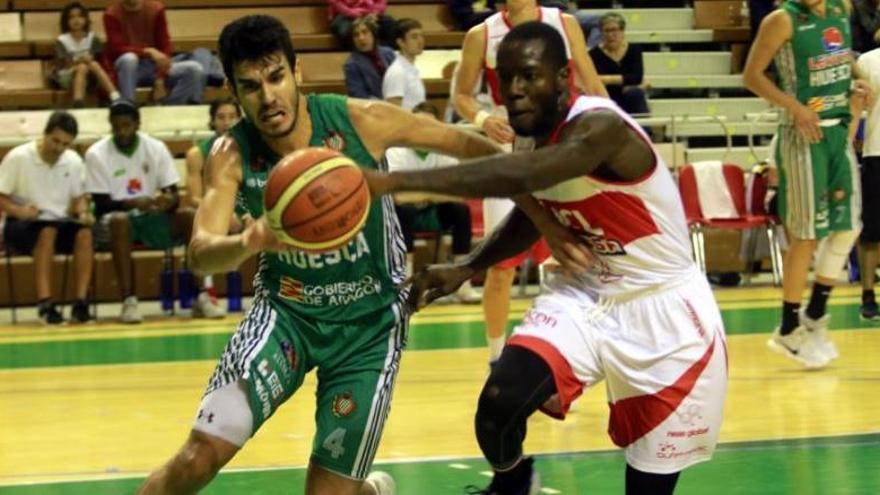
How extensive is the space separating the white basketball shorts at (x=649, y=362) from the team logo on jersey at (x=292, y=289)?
0.66 metres

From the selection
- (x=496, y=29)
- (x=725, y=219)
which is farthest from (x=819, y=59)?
(x=725, y=219)

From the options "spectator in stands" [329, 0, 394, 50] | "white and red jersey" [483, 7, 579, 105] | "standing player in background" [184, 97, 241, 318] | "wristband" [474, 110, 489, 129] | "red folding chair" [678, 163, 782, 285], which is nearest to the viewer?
"wristband" [474, 110, 489, 129]

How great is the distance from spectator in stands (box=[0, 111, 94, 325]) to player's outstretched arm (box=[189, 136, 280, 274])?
7600 millimetres

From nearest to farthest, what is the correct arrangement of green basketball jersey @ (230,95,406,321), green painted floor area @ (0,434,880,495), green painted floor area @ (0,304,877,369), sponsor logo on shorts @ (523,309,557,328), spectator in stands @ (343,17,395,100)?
sponsor logo on shorts @ (523,309,557,328)
green basketball jersey @ (230,95,406,321)
green painted floor area @ (0,434,880,495)
green painted floor area @ (0,304,877,369)
spectator in stands @ (343,17,395,100)

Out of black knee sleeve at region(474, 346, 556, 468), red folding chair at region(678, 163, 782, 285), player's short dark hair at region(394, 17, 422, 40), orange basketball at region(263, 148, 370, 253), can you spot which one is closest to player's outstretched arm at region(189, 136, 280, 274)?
orange basketball at region(263, 148, 370, 253)

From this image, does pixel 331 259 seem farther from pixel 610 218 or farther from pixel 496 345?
pixel 496 345

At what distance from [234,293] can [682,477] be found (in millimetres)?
7052

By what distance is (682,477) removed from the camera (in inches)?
243

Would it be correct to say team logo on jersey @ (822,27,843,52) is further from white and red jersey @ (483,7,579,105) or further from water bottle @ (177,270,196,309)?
water bottle @ (177,270,196,309)

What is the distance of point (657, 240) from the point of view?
4570mm

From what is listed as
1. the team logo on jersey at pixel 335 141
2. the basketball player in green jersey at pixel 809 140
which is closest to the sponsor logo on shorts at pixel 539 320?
the team logo on jersey at pixel 335 141

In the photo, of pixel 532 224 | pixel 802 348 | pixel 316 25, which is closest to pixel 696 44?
pixel 316 25

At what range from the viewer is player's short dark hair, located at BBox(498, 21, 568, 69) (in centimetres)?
444

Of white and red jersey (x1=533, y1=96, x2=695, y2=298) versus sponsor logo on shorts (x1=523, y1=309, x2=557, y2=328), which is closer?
white and red jersey (x1=533, y1=96, x2=695, y2=298)
